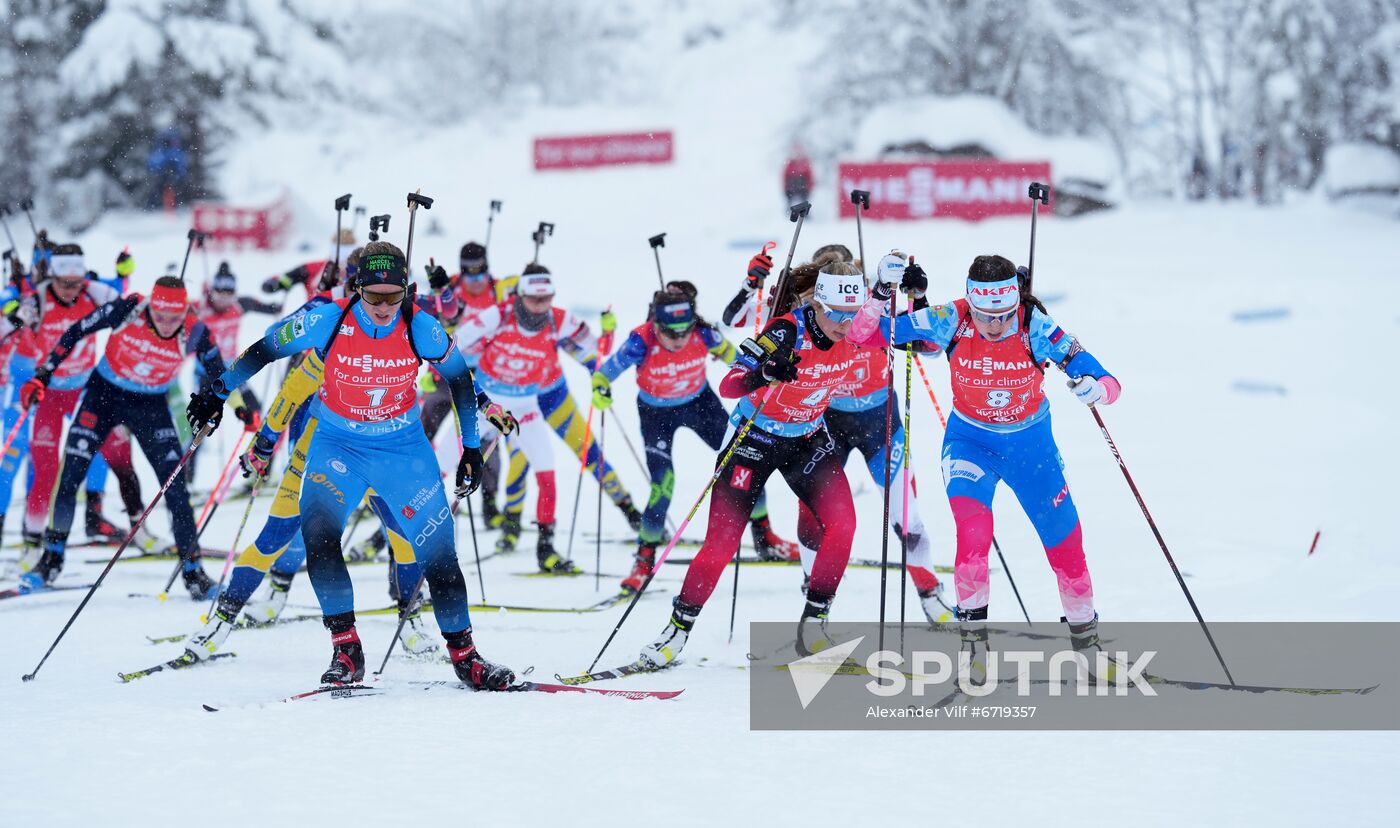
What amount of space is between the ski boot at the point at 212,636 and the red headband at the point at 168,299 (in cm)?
242

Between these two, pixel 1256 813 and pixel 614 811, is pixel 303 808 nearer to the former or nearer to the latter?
pixel 614 811

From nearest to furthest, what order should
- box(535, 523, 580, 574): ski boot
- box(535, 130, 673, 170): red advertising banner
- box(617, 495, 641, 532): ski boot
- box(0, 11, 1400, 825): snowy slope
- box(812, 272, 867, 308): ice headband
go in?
box(0, 11, 1400, 825): snowy slope < box(812, 272, 867, 308): ice headband < box(535, 523, 580, 574): ski boot < box(617, 495, 641, 532): ski boot < box(535, 130, 673, 170): red advertising banner

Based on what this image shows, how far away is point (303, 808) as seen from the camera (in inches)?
156

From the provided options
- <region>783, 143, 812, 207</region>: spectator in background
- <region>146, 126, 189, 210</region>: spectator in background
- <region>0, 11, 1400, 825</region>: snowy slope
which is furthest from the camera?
<region>146, 126, 189, 210</region>: spectator in background

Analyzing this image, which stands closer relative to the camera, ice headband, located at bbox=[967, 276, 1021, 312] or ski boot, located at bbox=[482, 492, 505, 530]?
ice headband, located at bbox=[967, 276, 1021, 312]

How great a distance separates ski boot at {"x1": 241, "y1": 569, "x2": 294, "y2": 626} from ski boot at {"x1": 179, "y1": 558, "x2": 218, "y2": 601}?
717 mm

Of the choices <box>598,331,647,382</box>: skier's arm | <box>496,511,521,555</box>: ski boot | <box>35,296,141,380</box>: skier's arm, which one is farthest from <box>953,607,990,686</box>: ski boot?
<box>35,296,141,380</box>: skier's arm

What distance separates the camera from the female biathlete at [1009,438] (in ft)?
18.3

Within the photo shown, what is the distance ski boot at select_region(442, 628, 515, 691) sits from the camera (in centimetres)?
543

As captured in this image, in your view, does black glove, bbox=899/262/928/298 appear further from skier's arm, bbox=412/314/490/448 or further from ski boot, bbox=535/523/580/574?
ski boot, bbox=535/523/580/574

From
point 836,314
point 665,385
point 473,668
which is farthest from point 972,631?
point 665,385

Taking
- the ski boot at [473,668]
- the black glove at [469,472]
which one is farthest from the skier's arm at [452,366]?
the ski boot at [473,668]

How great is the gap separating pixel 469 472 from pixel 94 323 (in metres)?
3.26

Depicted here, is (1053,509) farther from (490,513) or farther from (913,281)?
(490,513)
